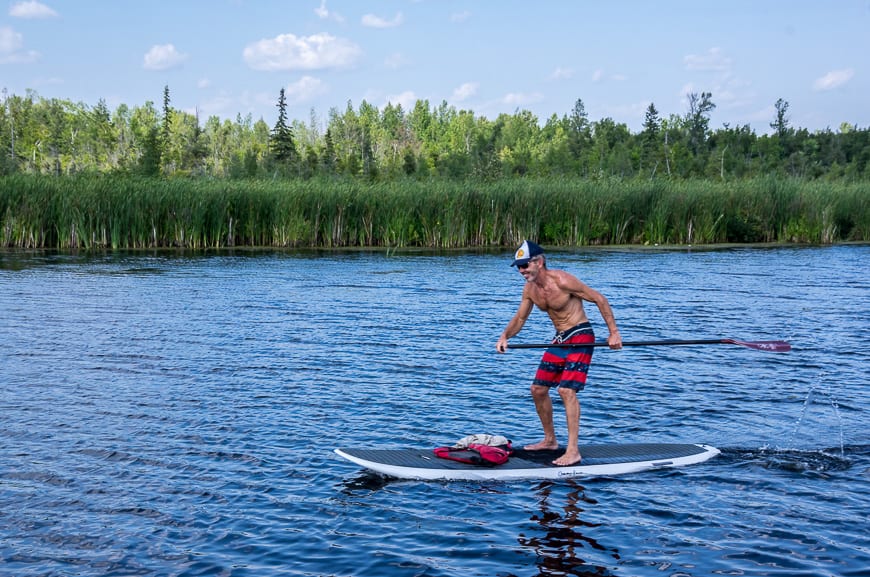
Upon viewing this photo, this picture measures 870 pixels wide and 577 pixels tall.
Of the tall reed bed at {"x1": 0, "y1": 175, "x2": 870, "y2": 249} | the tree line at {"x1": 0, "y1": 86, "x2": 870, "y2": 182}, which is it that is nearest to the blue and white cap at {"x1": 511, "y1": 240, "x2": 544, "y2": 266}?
the tall reed bed at {"x1": 0, "y1": 175, "x2": 870, "y2": 249}

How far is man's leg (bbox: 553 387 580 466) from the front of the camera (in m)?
9.05

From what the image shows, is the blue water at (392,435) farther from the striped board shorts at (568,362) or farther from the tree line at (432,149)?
the tree line at (432,149)

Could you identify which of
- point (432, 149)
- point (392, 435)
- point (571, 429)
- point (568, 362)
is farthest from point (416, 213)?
point (432, 149)

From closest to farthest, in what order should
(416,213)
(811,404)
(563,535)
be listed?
(563,535) → (811,404) → (416,213)

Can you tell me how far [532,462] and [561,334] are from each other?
4.53 ft

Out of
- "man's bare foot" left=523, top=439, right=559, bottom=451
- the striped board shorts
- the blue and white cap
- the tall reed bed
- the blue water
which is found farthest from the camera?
the tall reed bed

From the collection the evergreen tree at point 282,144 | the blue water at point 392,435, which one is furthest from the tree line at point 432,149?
the blue water at point 392,435

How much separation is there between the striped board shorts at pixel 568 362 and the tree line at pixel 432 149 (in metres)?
42.5

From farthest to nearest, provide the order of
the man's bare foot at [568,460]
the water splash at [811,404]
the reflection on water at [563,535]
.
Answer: the water splash at [811,404], the man's bare foot at [568,460], the reflection on water at [563,535]

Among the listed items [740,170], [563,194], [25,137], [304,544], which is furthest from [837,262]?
[25,137]

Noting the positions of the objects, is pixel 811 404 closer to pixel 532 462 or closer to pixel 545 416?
pixel 545 416

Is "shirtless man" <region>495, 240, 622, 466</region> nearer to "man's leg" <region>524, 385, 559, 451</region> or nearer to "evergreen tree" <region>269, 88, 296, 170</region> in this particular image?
"man's leg" <region>524, 385, 559, 451</region>

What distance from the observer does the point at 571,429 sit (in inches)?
361

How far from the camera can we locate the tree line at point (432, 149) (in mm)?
72456
